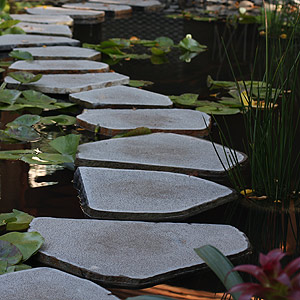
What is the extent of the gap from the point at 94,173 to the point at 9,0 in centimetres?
498

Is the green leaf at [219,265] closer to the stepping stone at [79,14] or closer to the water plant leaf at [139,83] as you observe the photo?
the water plant leaf at [139,83]

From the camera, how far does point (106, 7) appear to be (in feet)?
18.2

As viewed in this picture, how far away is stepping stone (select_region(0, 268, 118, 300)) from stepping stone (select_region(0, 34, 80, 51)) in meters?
2.49

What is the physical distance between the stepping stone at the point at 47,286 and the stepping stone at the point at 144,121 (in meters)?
0.97

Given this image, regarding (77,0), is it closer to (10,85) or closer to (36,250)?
(10,85)

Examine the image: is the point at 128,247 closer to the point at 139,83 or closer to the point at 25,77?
the point at 25,77

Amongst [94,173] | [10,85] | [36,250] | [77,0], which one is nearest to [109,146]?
[94,173]

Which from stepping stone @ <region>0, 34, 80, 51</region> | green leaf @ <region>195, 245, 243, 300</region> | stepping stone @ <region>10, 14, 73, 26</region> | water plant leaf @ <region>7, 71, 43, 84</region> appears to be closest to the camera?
green leaf @ <region>195, 245, 243, 300</region>

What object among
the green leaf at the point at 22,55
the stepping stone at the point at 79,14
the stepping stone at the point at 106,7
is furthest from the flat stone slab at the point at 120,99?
the stepping stone at the point at 106,7

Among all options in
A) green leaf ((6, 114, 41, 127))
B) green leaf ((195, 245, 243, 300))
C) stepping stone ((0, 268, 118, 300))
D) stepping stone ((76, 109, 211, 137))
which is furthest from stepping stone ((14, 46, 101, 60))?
green leaf ((195, 245, 243, 300))

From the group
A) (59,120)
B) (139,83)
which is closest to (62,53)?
(139,83)

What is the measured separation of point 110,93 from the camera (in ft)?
8.31

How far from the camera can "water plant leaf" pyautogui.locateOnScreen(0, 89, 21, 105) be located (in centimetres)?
236

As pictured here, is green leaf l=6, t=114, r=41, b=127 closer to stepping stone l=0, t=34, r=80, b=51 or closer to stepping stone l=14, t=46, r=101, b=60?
stepping stone l=14, t=46, r=101, b=60
